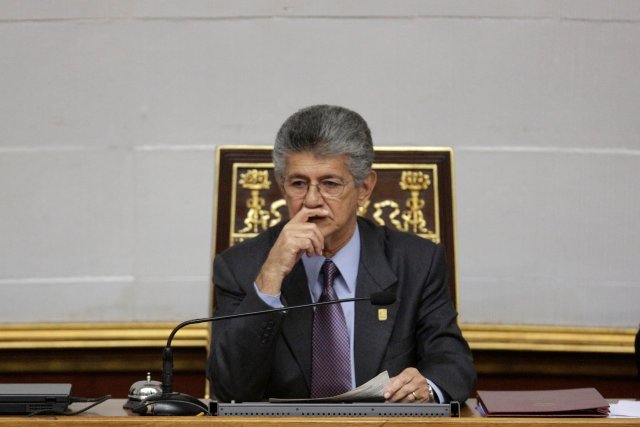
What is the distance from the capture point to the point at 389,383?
7.16ft

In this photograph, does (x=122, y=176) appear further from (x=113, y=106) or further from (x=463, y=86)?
(x=463, y=86)

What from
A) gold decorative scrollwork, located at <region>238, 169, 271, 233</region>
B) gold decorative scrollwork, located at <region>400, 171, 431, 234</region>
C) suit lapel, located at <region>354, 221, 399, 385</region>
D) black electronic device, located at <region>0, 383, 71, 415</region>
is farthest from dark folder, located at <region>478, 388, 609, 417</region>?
gold decorative scrollwork, located at <region>238, 169, 271, 233</region>

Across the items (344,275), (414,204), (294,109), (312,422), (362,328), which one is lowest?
(312,422)

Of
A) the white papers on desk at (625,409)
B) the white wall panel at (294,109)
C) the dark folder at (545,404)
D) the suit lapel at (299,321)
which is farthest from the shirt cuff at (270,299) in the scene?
the white wall panel at (294,109)

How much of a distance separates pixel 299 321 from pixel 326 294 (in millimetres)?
98

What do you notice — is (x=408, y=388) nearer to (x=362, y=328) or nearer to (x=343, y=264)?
(x=362, y=328)

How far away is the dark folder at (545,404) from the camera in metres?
1.86

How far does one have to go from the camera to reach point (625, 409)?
2.01 m

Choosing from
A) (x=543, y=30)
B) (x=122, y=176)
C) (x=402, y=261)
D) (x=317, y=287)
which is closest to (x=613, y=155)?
(x=543, y=30)

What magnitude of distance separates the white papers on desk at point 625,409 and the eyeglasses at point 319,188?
86 centimetres

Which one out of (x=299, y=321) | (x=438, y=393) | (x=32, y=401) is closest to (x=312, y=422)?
(x=32, y=401)

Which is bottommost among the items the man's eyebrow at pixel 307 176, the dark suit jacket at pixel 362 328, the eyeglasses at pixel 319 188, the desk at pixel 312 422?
the desk at pixel 312 422

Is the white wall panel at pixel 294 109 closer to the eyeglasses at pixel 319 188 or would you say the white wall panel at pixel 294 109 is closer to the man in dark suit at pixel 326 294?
the man in dark suit at pixel 326 294

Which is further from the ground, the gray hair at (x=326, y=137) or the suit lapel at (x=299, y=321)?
the gray hair at (x=326, y=137)
